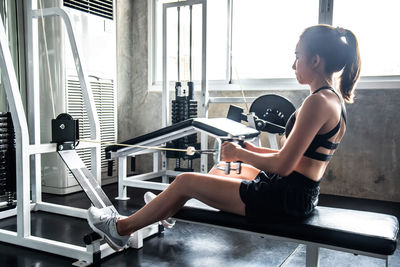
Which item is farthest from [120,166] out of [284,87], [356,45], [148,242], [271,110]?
[356,45]

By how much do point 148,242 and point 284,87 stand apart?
89.0 inches

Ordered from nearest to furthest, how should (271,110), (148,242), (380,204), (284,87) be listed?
(148,242)
(271,110)
(380,204)
(284,87)

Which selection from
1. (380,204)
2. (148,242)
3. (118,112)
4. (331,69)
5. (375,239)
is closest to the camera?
(375,239)

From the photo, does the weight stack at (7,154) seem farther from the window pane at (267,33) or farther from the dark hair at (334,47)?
the dark hair at (334,47)

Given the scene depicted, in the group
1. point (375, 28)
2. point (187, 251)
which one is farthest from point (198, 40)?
point (187, 251)

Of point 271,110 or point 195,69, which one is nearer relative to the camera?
point 271,110

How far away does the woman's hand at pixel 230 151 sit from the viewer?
161cm

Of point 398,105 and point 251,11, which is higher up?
point 251,11

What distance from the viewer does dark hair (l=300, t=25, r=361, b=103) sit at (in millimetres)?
1518

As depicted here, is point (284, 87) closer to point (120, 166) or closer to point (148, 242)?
point (120, 166)

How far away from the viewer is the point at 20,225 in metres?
2.28

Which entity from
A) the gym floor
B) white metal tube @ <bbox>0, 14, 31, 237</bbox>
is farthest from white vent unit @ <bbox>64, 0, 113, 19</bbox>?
the gym floor

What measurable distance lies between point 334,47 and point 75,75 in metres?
2.75

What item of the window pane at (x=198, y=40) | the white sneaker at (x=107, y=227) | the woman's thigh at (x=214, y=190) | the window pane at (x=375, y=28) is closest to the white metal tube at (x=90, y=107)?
the white sneaker at (x=107, y=227)
